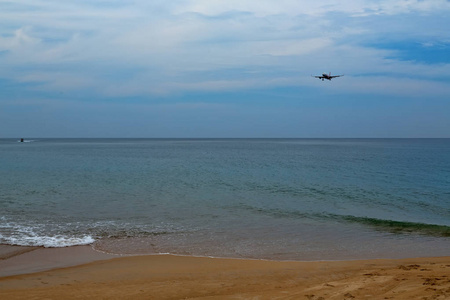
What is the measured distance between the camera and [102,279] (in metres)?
11.4

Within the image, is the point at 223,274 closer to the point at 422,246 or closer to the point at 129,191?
the point at 422,246

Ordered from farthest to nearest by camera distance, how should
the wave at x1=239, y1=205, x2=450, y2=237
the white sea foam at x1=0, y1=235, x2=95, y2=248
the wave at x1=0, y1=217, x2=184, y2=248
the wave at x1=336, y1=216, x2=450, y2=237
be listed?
the wave at x1=239, y1=205, x2=450, y2=237, the wave at x1=336, y1=216, x2=450, y2=237, the wave at x1=0, y1=217, x2=184, y2=248, the white sea foam at x1=0, y1=235, x2=95, y2=248

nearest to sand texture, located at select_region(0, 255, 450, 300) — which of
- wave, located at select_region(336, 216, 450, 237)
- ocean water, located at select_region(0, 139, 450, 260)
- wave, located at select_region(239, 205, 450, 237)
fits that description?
ocean water, located at select_region(0, 139, 450, 260)

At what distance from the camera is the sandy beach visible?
971 cm

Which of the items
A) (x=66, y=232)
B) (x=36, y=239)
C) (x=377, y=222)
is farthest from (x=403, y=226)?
(x=36, y=239)

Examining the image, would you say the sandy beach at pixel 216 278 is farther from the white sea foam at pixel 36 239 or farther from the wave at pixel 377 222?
the wave at pixel 377 222

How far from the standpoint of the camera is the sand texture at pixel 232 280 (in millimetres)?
9680

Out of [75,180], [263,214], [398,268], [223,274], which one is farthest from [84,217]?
[75,180]

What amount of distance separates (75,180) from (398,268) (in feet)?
109

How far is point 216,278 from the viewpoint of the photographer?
1146 cm

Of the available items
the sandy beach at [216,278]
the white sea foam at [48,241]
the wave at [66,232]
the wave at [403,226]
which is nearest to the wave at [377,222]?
the wave at [403,226]

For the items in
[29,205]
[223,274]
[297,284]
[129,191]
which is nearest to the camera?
[297,284]

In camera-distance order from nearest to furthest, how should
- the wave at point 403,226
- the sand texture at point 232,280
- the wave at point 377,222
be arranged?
the sand texture at point 232,280
the wave at point 403,226
the wave at point 377,222

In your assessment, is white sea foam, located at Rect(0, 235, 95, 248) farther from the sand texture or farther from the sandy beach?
the sand texture
